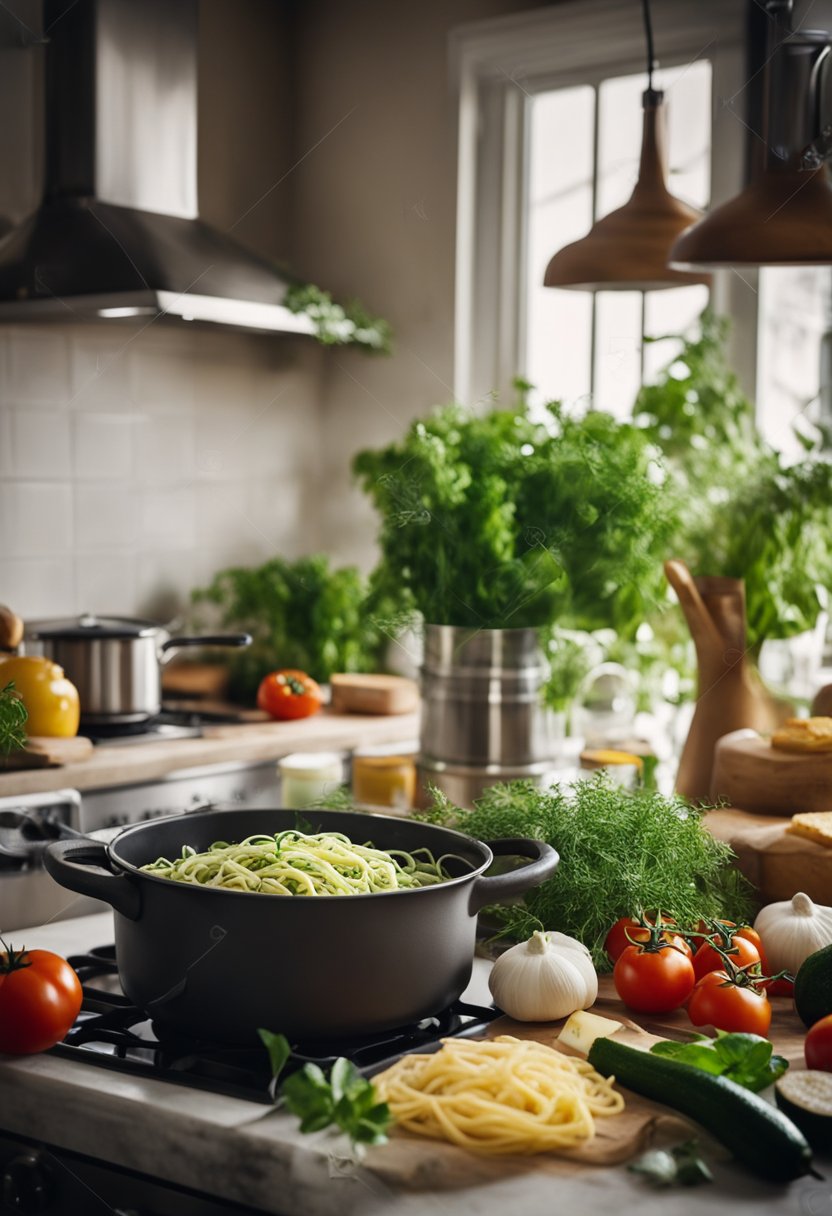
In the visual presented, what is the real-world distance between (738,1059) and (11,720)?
1219 millimetres

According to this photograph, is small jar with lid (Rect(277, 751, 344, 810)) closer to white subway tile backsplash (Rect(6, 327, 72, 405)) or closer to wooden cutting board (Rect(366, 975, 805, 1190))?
wooden cutting board (Rect(366, 975, 805, 1190))

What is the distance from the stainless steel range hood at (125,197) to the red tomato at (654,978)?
1563 millimetres

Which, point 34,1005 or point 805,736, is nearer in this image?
point 34,1005

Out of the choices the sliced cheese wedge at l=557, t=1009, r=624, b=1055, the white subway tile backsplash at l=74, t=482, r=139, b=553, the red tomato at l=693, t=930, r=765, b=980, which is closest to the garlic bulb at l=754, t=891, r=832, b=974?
the red tomato at l=693, t=930, r=765, b=980

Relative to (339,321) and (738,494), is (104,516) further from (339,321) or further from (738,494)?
(738,494)

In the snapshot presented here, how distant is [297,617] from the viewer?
2.99 metres

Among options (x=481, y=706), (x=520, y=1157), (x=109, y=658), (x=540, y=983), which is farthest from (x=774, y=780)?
(x=109, y=658)

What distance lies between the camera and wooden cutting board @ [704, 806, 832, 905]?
4.87 ft

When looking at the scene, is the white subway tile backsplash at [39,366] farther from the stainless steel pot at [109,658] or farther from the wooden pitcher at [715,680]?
the wooden pitcher at [715,680]

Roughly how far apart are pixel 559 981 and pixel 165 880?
1.15 feet

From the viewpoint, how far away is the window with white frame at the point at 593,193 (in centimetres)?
267

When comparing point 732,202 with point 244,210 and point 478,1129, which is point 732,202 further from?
point 244,210

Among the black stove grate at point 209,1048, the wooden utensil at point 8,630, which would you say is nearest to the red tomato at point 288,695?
the wooden utensil at point 8,630

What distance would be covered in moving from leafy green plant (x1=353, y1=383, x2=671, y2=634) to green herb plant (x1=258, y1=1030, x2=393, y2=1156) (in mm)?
1029
